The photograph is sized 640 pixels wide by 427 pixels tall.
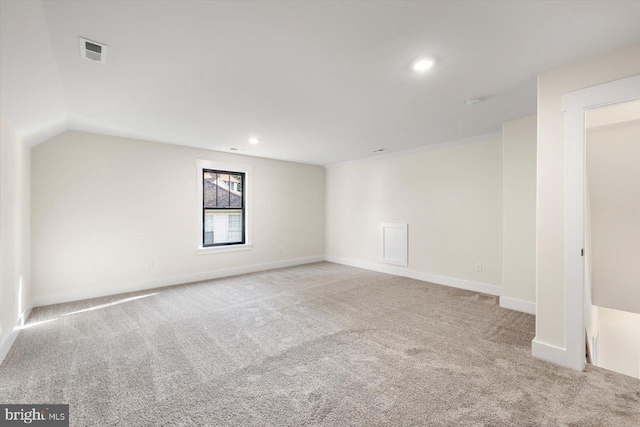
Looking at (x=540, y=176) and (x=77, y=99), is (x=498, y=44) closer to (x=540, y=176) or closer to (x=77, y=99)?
(x=540, y=176)

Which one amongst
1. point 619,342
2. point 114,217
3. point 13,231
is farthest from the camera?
point 619,342

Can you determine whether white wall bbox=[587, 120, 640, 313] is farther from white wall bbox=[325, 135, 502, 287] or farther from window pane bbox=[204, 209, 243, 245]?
window pane bbox=[204, 209, 243, 245]

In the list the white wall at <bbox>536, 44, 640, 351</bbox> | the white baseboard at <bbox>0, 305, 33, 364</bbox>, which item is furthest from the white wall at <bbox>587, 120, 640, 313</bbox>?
the white baseboard at <bbox>0, 305, 33, 364</bbox>

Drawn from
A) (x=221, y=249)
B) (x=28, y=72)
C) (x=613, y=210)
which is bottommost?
(x=221, y=249)

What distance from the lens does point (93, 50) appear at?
197cm

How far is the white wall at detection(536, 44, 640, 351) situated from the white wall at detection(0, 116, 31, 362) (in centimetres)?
473

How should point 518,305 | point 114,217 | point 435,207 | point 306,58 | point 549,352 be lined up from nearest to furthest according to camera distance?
point 306,58 < point 549,352 < point 518,305 < point 114,217 < point 435,207

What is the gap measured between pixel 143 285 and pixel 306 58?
440 cm

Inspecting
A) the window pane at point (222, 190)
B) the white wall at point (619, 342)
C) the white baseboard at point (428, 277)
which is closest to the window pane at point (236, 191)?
the window pane at point (222, 190)

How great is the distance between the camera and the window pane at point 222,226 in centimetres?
549

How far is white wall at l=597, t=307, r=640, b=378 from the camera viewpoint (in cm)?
439

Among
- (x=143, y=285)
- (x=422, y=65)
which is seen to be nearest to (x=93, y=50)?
(x=422, y=65)

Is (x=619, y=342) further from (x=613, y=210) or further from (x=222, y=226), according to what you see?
(x=222, y=226)

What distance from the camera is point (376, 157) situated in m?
5.93
